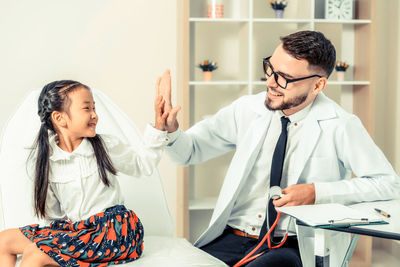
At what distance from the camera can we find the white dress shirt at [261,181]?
71.1 inches

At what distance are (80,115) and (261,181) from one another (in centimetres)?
67

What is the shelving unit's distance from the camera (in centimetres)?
296

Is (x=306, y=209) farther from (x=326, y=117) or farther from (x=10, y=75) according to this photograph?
(x=10, y=75)

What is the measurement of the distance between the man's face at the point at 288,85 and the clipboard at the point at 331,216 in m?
0.46

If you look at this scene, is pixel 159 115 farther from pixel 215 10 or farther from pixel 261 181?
pixel 215 10

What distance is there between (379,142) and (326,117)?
5.46 feet

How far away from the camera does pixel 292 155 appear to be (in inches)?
71.1

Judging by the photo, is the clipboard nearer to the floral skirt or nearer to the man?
the man

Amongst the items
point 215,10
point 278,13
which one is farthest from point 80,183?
point 278,13

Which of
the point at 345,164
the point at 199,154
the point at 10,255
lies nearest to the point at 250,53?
the point at 199,154

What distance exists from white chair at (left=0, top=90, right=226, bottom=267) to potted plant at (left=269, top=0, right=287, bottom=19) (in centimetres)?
136

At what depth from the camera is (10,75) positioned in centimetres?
292

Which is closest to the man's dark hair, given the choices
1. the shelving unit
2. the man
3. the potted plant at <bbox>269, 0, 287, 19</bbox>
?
the man

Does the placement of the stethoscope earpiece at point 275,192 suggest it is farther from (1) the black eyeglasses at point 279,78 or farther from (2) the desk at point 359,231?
(1) the black eyeglasses at point 279,78
